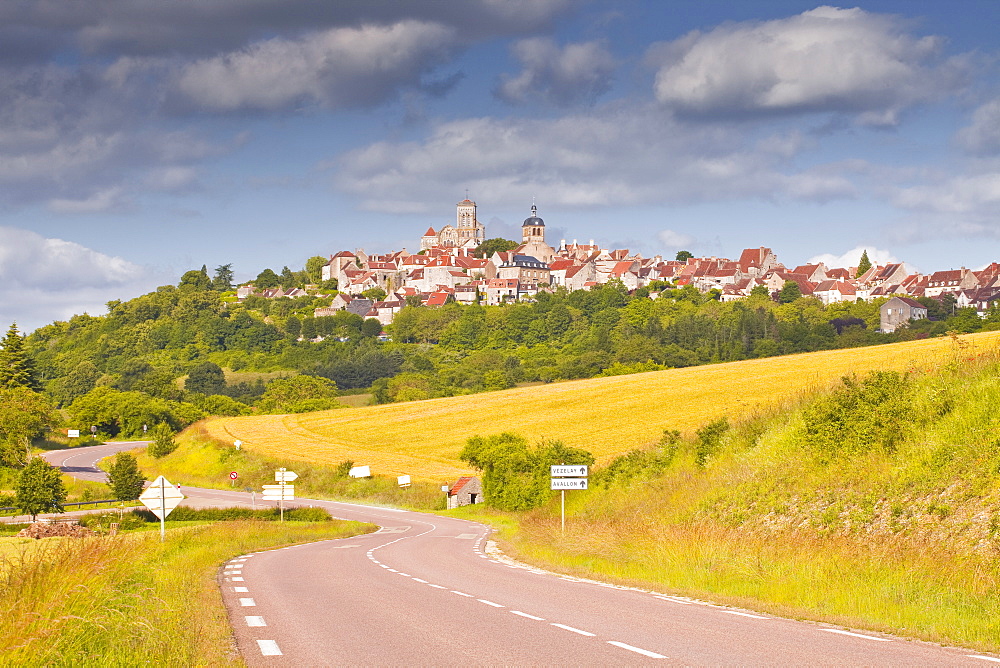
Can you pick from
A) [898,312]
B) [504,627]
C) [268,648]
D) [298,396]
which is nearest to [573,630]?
[504,627]

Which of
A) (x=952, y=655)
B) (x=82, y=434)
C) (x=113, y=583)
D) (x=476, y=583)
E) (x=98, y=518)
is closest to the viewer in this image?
(x=952, y=655)

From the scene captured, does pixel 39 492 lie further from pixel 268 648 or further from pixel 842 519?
pixel 268 648

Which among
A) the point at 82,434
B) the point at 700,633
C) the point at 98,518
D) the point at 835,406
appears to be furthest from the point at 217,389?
the point at 700,633

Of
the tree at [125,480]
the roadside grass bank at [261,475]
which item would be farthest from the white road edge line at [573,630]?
the tree at [125,480]

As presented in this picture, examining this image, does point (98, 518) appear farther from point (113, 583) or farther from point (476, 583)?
point (113, 583)

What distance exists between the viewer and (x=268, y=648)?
11.4 metres

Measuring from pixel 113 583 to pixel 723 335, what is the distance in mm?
156451

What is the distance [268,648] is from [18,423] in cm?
7756

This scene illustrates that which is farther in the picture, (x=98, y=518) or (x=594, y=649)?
(x=98, y=518)

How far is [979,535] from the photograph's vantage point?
1608 cm

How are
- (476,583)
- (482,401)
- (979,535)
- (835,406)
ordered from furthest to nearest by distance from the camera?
(482,401) < (835,406) < (476,583) < (979,535)

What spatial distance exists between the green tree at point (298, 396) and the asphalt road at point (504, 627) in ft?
355

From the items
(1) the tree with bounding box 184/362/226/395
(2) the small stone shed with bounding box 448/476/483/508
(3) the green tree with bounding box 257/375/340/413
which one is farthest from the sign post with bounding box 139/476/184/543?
(1) the tree with bounding box 184/362/226/395

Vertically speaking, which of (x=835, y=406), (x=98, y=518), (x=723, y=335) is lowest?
(x=98, y=518)
